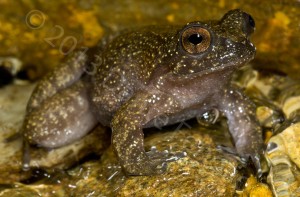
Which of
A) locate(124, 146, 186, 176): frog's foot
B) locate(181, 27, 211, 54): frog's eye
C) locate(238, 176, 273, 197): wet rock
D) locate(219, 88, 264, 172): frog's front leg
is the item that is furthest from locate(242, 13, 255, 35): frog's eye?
locate(238, 176, 273, 197): wet rock

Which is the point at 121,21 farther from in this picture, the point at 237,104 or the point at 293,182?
the point at 293,182

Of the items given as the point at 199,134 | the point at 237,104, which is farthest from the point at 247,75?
the point at 199,134

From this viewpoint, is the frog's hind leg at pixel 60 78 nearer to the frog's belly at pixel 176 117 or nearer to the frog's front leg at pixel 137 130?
the frog's front leg at pixel 137 130

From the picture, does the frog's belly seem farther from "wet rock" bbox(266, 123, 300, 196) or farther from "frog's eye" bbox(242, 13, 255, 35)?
"frog's eye" bbox(242, 13, 255, 35)

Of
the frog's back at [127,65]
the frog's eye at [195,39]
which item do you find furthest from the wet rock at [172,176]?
the frog's eye at [195,39]

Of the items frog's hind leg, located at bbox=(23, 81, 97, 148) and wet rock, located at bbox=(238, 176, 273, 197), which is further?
frog's hind leg, located at bbox=(23, 81, 97, 148)

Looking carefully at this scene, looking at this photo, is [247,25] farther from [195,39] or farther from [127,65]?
[127,65]
